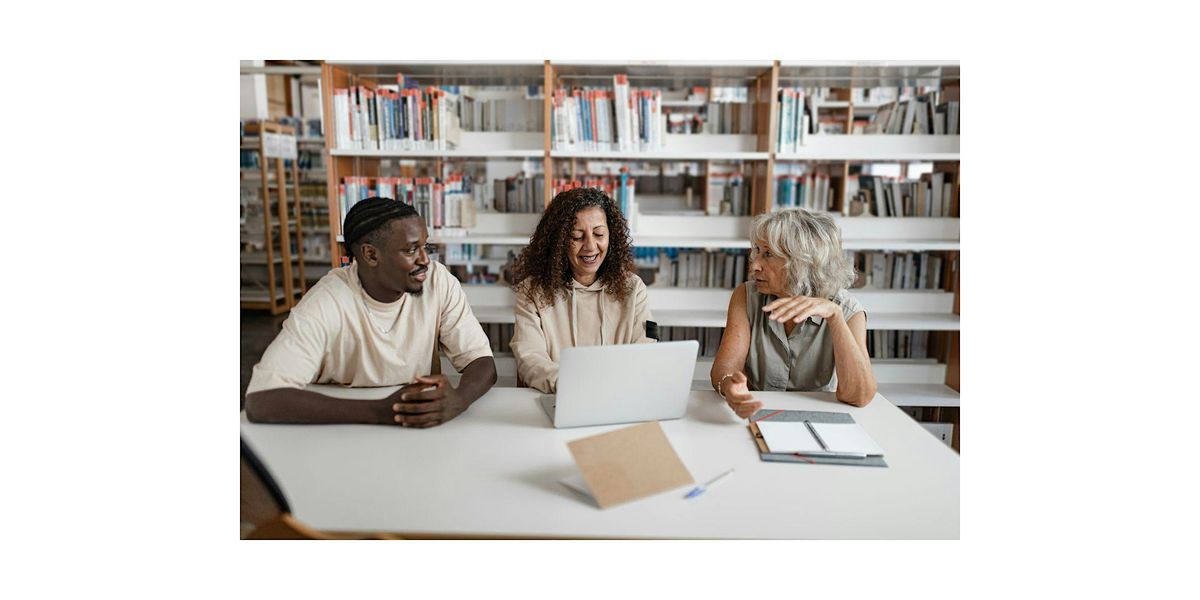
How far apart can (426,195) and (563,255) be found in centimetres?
118

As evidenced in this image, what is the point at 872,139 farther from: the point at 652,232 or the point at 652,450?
the point at 652,450

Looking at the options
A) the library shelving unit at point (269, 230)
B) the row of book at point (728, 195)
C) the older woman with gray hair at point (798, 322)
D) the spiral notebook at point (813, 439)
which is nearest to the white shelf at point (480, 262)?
the row of book at point (728, 195)

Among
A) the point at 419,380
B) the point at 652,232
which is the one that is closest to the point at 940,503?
the point at 419,380

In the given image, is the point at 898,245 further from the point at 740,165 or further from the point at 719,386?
the point at 719,386

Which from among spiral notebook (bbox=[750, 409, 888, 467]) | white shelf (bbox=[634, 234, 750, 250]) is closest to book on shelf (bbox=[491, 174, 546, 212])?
white shelf (bbox=[634, 234, 750, 250])

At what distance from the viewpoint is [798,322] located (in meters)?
1.59

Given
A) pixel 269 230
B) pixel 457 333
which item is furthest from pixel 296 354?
pixel 269 230

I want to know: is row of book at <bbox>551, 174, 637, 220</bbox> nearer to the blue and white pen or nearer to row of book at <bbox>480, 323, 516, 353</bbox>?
row of book at <bbox>480, 323, 516, 353</bbox>

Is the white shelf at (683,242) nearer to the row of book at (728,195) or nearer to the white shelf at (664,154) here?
the row of book at (728,195)

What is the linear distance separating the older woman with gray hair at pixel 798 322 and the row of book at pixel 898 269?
147 centimetres

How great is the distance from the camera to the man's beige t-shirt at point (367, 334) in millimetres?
1479

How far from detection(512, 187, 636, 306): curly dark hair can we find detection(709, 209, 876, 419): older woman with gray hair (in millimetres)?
443

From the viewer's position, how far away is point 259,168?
5.70 m
